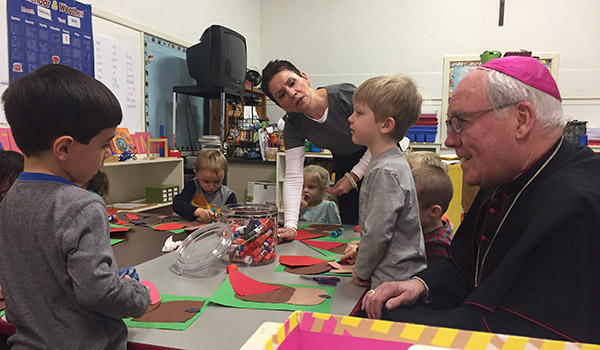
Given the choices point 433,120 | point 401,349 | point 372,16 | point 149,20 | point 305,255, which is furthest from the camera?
point 372,16

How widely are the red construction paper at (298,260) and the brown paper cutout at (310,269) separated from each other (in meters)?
0.02

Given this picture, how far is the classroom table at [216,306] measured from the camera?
801 mm

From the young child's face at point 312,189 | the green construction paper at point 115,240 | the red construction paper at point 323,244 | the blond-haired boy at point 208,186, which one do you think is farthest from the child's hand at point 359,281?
the young child's face at point 312,189

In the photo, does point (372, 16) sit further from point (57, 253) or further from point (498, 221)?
point (57, 253)

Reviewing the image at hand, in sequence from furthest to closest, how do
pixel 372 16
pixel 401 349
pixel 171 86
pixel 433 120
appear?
pixel 372 16, pixel 433 120, pixel 171 86, pixel 401 349

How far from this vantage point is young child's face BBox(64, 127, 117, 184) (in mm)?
805

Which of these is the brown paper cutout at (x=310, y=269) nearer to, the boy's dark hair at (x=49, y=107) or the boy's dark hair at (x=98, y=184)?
the boy's dark hair at (x=49, y=107)

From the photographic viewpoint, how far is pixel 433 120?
4160mm

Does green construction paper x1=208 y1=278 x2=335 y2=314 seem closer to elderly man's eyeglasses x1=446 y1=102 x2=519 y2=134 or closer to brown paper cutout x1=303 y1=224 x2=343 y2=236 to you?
elderly man's eyeglasses x1=446 y1=102 x2=519 y2=134

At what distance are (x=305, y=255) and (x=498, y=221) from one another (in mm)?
602

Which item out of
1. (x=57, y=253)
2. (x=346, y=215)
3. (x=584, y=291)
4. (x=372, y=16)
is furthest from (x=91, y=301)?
(x=372, y=16)

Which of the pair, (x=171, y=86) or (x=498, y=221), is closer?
(x=498, y=221)

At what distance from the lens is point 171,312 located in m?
0.91

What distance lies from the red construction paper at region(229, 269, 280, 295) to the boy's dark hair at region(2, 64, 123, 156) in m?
0.49
